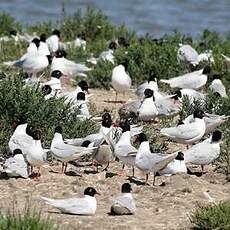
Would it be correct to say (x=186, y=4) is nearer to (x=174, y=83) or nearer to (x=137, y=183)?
(x=174, y=83)

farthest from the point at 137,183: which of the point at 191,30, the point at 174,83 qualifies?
the point at 191,30

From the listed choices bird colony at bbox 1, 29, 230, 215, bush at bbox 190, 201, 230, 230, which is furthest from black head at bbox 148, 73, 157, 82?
bush at bbox 190, 201, 230, 230

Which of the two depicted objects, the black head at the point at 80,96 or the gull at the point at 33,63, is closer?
the black head at the point at 80,96

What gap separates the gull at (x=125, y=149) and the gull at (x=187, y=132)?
25.1 inches

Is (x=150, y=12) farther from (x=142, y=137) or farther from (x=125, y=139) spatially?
(x=142, y=137)

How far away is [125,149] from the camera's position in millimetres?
9297

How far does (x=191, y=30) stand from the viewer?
23828mm

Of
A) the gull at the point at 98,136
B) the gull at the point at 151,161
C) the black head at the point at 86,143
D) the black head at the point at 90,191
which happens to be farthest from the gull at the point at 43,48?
the black head at the point at 90,191

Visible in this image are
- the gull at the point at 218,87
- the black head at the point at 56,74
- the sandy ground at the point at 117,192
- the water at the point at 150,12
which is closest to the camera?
the sandy ground at the point at 117,192

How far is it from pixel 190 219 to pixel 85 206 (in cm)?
87

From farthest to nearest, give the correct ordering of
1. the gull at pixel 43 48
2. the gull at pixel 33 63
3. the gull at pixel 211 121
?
1. the gull at pixel 43 48
2. the gull at pixel 33 63
3. the gull at pixel 211 121

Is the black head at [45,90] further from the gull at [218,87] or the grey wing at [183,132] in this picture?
the gull at [218,87]

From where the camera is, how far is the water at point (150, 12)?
24.2 m

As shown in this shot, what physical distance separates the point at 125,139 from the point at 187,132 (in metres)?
0.87
